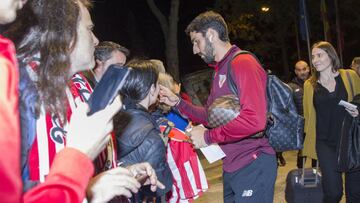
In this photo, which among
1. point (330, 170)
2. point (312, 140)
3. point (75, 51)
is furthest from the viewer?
point (312, 140)

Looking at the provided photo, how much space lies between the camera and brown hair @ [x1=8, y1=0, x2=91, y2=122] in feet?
5.58

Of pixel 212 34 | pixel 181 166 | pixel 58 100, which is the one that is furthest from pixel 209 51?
pixel 58 100

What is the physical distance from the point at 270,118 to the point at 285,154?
26.1 feet

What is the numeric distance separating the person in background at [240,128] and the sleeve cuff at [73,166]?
2.24 metres

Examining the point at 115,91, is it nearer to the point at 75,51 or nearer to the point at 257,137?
the point at 75,51

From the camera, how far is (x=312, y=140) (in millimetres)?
5496

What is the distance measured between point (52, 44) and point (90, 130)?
0.54 meters

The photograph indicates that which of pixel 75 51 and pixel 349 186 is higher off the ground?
pixel 75 51

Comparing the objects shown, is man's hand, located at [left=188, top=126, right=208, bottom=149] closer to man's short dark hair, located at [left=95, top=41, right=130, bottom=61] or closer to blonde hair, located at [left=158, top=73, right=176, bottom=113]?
blonde hair, located at [left=158, top=73, right=176, bottom=113]

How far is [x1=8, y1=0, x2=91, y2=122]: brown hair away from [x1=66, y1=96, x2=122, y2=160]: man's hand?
0.30m

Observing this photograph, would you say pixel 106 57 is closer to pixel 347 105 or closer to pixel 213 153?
pixel 213 153

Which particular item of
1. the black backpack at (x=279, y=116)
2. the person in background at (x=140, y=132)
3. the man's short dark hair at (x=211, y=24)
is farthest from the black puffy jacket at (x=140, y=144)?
the man's short dark hair at (x=211, y=24)

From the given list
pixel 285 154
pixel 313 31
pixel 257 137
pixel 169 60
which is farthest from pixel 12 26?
pixel 313 31

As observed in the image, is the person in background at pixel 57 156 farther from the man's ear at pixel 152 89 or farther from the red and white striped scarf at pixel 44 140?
the man's ear at pixel 152 89
